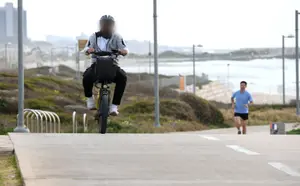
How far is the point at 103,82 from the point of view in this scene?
14531 mm

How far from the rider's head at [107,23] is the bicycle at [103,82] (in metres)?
0.40

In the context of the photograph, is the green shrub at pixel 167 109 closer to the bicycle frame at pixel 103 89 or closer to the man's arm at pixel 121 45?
the bicycle frame at pixel 103 89

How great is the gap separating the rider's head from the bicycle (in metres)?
0.40

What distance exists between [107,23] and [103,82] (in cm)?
112

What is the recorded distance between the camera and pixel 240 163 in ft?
34.0

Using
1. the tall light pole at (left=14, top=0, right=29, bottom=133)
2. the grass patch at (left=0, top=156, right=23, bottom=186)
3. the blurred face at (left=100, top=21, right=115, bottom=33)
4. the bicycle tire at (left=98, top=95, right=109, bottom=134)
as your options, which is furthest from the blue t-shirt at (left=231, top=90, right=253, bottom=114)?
the grass patch at (left=0, top=156, right=23, bottom=186)

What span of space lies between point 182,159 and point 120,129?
96.3 ft

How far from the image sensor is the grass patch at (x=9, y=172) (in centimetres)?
890

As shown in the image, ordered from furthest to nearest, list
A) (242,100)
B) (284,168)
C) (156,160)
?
1. (242,100)
2. (156,160)
3. (284,168)

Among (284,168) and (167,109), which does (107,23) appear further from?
(167,109)

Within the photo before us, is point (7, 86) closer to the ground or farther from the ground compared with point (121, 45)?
closer to the ground

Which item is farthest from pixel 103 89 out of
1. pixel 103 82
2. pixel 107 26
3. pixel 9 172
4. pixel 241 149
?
pixel 9 172

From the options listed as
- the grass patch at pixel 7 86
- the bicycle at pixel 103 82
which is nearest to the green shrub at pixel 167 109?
the grass patch at pixel 7 86

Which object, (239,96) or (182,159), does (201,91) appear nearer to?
(239,96)
